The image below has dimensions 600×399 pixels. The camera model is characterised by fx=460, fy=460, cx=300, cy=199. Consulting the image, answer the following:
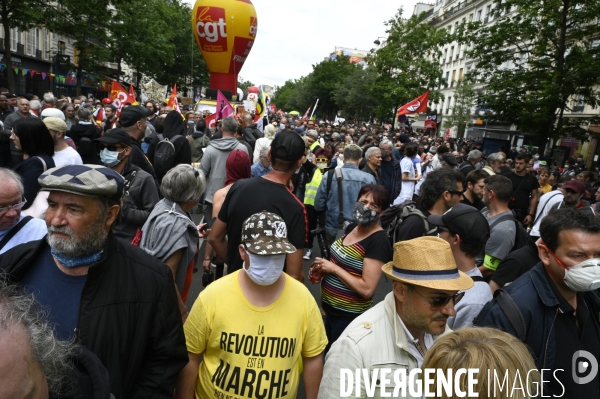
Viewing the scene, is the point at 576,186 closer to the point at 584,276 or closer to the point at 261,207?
the point at 584,276

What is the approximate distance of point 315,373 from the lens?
2.62 metres

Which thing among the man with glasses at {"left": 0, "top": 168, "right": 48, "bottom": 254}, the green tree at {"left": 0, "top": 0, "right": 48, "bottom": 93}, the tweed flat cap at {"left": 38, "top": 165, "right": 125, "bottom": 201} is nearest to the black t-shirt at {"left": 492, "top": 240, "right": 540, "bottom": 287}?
the tweed flat cap at {"left": 38, "top": 165, "right": 125, "bottom": 201}

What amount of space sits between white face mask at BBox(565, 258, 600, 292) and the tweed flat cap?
7.76 ft

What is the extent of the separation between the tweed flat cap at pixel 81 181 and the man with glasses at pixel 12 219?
0.74 meters

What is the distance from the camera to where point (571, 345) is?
2395mm

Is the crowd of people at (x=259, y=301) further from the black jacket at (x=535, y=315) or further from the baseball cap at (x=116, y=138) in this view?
the baseball cap at (x=116, y=138)

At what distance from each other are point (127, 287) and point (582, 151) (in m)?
37.3

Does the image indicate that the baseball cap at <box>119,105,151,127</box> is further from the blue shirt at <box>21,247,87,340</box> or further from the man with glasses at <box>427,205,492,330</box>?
the man with glasses at <box>427,205,492,330</box>

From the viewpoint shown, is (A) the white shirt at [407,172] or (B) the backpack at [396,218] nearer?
(B) the backpack at [396,218]

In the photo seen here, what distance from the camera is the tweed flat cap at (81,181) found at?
2.06 metres

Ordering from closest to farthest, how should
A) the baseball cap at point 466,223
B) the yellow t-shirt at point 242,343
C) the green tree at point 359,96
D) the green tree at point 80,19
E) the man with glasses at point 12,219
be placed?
the yellow t-shirt at point 242,343 < the man with glasses at point 12,219 < the baseball cap at point 466,223 < the green tree at point 80,19 < the green tree at point 359,96

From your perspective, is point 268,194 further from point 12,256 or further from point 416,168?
point 416,168

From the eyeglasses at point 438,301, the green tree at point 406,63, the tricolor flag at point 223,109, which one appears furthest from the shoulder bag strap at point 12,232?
the green tree at point 406,63

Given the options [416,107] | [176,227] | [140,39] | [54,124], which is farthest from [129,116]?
[140,39]
